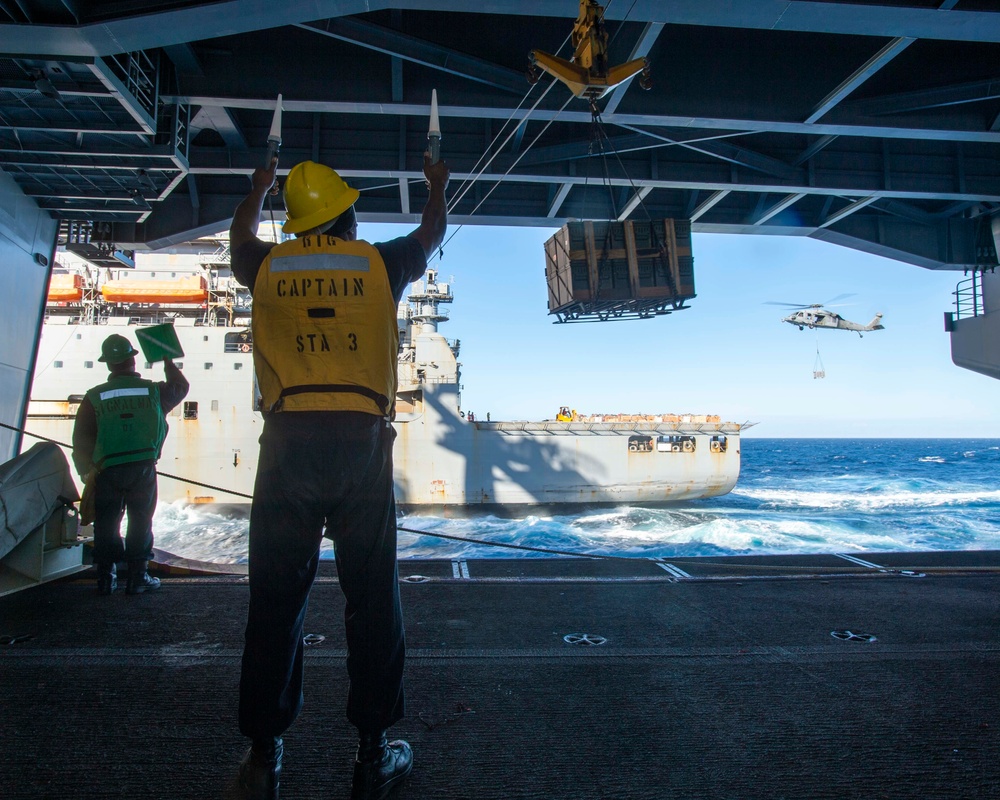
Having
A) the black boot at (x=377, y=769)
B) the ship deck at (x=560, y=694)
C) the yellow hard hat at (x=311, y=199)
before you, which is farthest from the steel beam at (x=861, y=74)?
the black boot at (x=377, y=769)

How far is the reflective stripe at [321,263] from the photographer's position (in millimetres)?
1564

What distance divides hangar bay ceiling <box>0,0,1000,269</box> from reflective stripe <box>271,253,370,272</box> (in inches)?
152

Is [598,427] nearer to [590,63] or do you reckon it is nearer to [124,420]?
[590,63]

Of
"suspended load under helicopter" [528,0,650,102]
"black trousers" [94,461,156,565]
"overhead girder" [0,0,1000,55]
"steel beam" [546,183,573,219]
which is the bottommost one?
"black trousers" [94,461,156,565]

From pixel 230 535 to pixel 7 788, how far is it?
17.1 m

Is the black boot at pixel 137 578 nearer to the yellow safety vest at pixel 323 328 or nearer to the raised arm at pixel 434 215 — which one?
the yellow safety vest at pixel 323 328

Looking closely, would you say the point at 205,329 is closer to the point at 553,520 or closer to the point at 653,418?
the point at 553,520

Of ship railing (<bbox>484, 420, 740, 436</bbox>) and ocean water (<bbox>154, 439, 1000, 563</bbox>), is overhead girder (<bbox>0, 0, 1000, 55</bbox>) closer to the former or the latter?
ocean water (<bbox>154, 439, 1000, 563</bbox>)

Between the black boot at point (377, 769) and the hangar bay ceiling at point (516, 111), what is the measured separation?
15.8 feet

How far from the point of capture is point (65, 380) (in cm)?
1914

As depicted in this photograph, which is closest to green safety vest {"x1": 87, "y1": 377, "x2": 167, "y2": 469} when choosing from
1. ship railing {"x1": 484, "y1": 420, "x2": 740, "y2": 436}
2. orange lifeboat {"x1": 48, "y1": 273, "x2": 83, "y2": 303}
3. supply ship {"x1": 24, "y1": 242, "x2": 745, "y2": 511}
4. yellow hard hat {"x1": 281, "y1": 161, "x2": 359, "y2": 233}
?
yellow hard hat {"x1": 281, "y1": 161, "x2": 359, "y2": 233}

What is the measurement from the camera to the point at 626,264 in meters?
7.08

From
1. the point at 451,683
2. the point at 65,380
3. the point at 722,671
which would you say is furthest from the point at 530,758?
the point at 65,380

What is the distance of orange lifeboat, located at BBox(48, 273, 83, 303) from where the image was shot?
20.2m
